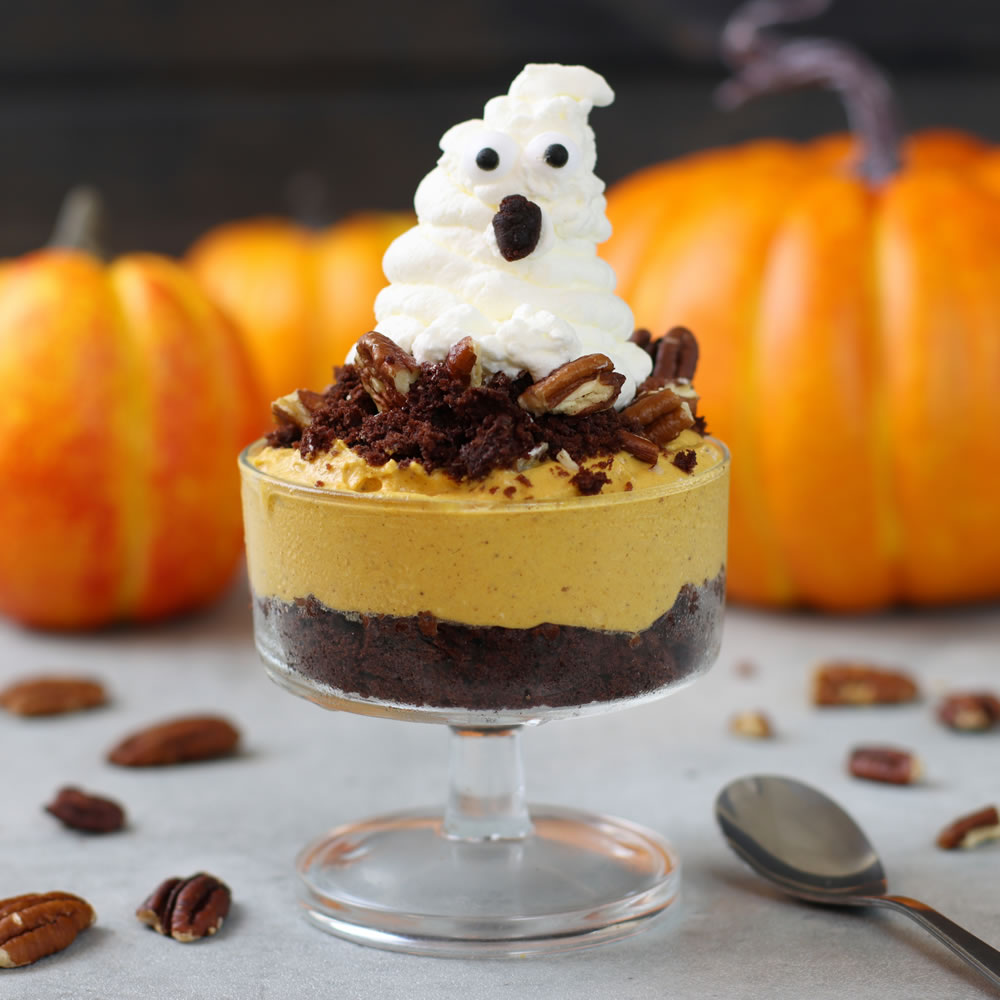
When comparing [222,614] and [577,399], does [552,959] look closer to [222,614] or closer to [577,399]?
[577,399]

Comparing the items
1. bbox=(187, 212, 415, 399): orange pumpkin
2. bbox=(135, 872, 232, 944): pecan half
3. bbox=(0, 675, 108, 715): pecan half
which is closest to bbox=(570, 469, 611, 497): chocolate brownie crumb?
bbox=(135, 872, 232, 944): pecan half

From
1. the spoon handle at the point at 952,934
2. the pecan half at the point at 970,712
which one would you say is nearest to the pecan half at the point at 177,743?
the spoon handle at the point at 952,934

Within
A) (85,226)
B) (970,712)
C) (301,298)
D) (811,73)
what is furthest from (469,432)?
(301,298)

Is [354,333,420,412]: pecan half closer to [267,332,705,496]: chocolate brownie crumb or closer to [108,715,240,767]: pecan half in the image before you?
[267,332,705,496]: chocolate brownie crumb

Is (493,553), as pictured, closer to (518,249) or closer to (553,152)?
(518,249)

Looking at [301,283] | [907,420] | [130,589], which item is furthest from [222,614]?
[907,420]

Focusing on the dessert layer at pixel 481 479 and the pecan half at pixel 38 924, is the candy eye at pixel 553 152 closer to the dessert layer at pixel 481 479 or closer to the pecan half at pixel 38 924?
the dessert layer at pixel 481 479
